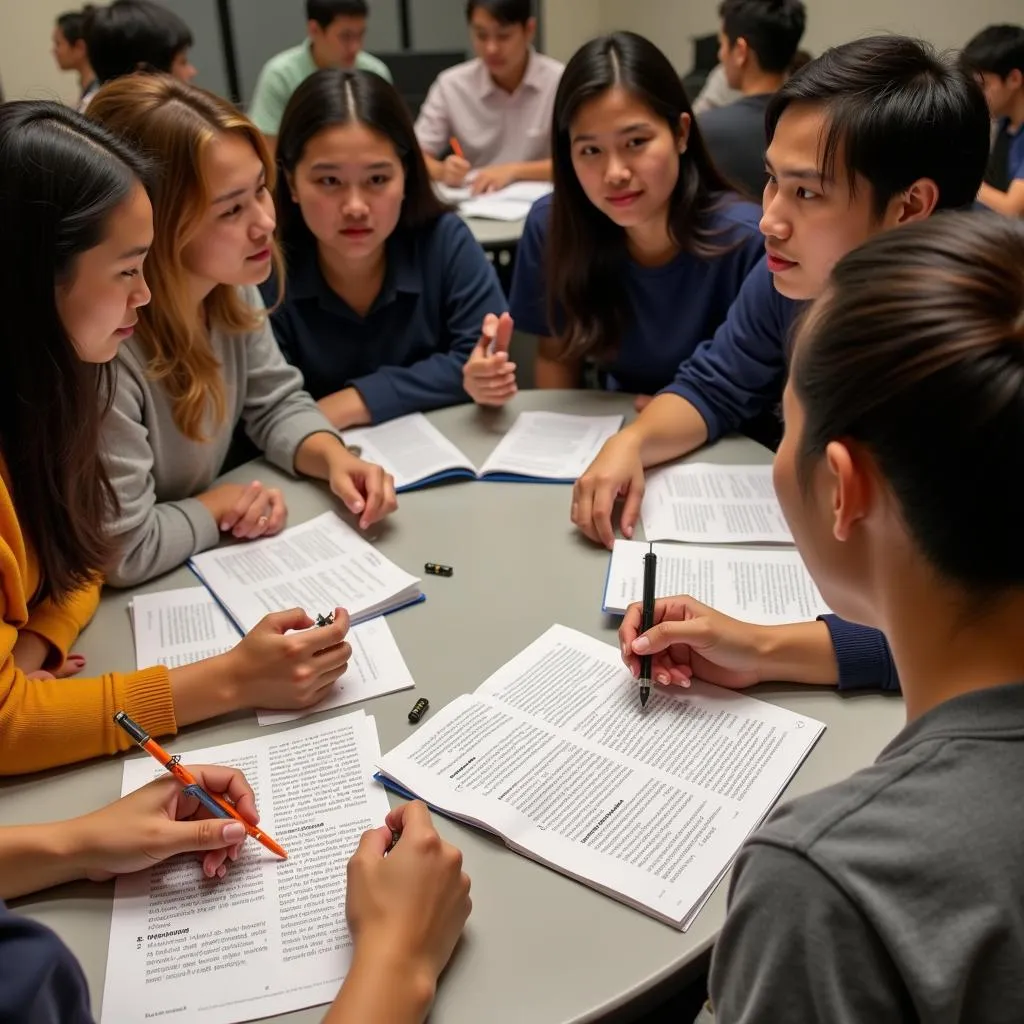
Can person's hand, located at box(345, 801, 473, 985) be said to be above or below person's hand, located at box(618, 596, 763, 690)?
below

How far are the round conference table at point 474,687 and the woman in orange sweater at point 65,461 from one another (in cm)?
4

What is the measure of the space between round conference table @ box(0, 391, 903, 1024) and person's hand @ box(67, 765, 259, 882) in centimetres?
4

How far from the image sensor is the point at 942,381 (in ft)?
1.77

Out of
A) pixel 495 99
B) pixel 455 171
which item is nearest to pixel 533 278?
pixel 455 171

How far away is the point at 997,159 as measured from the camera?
12.2 feet

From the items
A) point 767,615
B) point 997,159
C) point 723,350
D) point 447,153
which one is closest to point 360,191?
point 723,350

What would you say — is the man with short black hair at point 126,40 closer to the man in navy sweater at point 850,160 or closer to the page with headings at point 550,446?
the page with headings at point 550,446

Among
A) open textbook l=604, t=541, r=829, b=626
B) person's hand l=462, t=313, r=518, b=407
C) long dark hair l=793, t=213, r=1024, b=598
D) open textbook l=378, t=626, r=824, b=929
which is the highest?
long dark hair l=793, t=213, r=1024, b=598

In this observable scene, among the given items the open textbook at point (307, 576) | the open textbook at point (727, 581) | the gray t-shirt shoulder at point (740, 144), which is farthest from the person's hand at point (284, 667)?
the gray t-shirt shoulder at point (740, 144)

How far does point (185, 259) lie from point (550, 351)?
0.92 m

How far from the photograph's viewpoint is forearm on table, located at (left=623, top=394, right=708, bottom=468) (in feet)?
5.19

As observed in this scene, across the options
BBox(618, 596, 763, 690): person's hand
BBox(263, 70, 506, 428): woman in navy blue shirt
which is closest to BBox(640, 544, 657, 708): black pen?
BBox(618, 596, 763, 690): person's hand

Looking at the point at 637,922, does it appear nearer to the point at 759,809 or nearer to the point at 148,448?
the point at 759,809

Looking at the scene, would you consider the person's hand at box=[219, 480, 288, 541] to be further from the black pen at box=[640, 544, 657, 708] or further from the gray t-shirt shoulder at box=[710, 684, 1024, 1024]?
the gray t-shirt shoulder at box=[710, 684, 1024, 1024]
